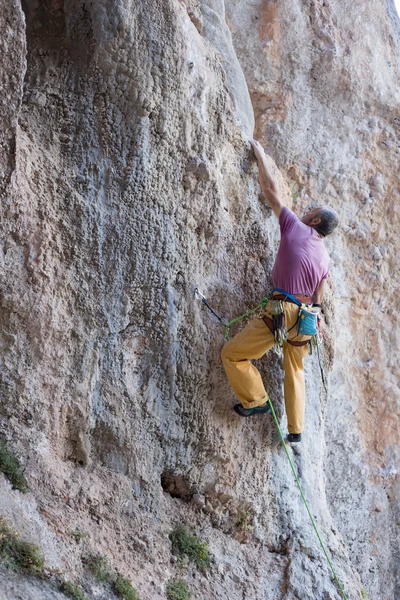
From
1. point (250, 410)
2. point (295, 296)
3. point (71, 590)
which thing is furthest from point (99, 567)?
point (295, 296)

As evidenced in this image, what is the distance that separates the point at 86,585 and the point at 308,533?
2.03 meters

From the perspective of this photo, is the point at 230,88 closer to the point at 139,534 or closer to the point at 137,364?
the point at 137,364

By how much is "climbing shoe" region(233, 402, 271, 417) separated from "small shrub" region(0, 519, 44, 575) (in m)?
1.91

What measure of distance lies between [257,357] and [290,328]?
323 millimetres

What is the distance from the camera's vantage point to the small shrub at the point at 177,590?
15.4 ft

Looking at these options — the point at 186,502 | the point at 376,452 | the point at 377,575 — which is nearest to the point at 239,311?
the point at 186,502

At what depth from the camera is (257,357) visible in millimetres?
5340

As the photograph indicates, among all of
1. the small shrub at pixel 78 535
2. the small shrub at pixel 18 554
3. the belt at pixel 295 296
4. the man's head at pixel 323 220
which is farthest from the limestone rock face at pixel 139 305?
the man's head at pixel 323 220

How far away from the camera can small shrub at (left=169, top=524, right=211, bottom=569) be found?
5043 mm

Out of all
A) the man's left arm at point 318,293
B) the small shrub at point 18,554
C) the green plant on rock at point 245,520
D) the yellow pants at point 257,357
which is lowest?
the green plant on rock at point 245,520

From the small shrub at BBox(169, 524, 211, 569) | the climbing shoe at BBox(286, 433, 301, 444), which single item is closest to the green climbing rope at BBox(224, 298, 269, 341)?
the climbing shoe at BBox(286, 433, 301, 444)

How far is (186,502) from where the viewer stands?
212 inches

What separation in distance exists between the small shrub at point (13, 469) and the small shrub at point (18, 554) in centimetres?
39

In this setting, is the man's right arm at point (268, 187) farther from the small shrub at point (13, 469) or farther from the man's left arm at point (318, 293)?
the small shrub at point (13, 469)
